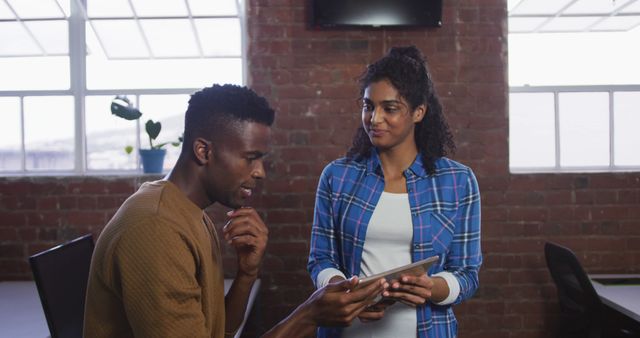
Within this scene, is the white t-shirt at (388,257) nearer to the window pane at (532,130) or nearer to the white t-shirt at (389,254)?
the white t-shirt at (389,254)

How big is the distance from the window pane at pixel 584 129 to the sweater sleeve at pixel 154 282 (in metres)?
2.94

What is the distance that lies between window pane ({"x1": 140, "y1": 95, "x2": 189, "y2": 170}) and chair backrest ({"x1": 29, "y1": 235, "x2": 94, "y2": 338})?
1.30m

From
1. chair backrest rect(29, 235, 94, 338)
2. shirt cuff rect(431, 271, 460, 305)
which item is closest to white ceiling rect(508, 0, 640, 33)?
shirt cuff rect(431, 271, 460, 305)

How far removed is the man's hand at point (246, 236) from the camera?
1375mm

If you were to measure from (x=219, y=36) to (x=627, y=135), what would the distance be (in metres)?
2.66

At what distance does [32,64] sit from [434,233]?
2841 millimetres

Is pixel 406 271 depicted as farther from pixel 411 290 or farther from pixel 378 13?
pixel 378 13

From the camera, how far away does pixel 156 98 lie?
3.22 m

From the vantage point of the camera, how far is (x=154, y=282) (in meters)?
0.90

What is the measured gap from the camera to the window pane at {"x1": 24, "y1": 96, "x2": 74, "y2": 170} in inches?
126

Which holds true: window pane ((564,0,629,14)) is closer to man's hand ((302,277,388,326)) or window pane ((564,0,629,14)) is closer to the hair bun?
the hair bun

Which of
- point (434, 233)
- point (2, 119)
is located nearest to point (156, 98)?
point (2, 119)

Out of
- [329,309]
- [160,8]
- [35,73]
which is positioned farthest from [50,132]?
[329,309]

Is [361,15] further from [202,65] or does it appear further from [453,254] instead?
[453,254]
